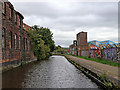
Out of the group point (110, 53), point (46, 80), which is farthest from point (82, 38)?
point (46, 80)

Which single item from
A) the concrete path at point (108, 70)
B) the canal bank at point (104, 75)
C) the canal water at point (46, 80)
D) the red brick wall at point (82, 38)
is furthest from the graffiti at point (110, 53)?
the red brick wall at point (82, 38)

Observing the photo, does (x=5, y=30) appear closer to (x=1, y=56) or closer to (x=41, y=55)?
(x=1, y=56)

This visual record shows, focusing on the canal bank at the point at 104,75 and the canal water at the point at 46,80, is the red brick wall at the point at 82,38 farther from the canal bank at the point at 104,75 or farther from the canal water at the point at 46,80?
the canal water at the point at 46,80

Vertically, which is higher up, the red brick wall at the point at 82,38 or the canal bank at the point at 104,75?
the red brick wall at the point at 82,38

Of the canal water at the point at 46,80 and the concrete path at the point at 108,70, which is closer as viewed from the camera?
the canal water at the point at 46,80

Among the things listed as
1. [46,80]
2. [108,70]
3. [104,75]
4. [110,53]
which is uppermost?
[110,53]

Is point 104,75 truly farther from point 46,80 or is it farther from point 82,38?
point 82,38

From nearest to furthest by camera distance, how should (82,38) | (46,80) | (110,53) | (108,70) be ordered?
(46,80) → (108,70) → (110,53) → (82,38)

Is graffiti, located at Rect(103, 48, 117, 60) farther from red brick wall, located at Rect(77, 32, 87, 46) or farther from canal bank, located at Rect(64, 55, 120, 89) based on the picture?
red brick wall, located at Rect(77, 32, 87, 46)

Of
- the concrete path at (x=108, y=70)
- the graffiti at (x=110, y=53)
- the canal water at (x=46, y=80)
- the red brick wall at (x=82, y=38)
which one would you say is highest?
the red brick wall at (x=82, y=38)

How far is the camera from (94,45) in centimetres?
4669

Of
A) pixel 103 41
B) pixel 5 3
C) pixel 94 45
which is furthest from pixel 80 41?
pixel 5 3

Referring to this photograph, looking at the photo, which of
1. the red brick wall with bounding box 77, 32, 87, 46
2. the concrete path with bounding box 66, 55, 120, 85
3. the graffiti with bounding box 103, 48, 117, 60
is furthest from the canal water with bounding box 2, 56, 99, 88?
the red brick wall with bounding box 77, 32, 87, 46

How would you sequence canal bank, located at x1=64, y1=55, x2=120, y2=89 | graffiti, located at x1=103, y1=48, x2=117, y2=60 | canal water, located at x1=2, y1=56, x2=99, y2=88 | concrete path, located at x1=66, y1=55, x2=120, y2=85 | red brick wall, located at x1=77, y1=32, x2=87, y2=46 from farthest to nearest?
red brick wall, located at x1=77, y1=32, x2=87, y2=46, graffiti, located at x1=103, y1=48, x2=117, y2=60, concrete path, located at x1=66, y1=55, x2=120, y2=85, canal water, located at x1=2, y1=56, x2=99, y2=88, canal bank, located at x1=64, y1=55, x2=120, y2=89
